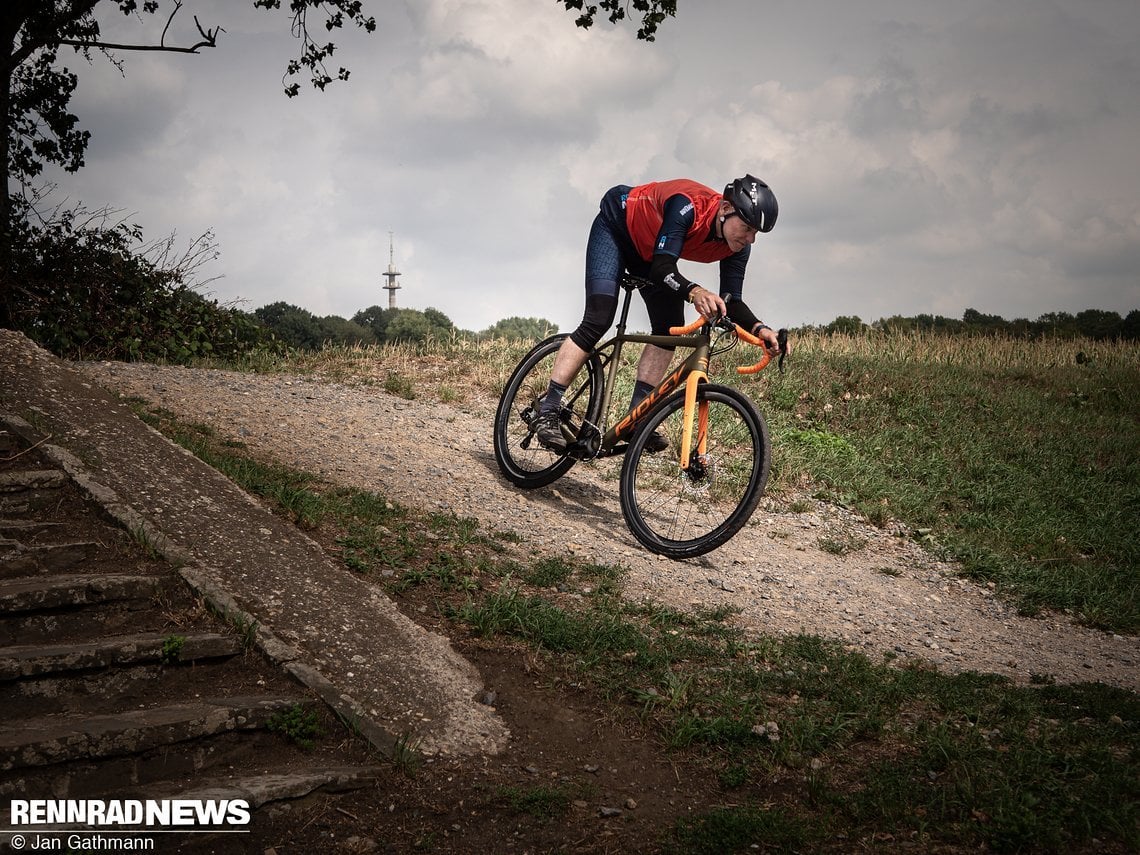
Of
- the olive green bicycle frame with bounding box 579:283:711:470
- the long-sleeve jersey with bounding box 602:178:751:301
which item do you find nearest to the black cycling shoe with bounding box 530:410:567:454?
the olive green bicycle frame with bounding box 579:283:711:470

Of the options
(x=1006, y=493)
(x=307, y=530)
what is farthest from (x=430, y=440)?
(x=1006, y=493)

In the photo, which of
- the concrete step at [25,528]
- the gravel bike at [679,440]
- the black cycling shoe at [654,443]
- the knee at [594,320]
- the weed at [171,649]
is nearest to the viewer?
the weed at [171,649]

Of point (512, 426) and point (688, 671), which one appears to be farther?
point (512, 426)

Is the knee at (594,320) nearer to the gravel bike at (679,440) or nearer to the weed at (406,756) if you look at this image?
the gravel bike at (679,440)

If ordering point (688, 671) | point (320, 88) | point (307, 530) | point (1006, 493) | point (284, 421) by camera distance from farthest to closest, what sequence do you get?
point (320, 88) < point (1006, 493) < point (284, 421) < point (307, 530) < point (688, 671)

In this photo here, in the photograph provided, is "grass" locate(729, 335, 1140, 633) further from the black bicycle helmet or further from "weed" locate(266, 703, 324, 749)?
"weed" locate(266, 703, 324, 749)

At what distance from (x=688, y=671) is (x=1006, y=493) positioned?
21.2 feet

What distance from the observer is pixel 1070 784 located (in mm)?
3240

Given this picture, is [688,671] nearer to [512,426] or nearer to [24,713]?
[24,713]

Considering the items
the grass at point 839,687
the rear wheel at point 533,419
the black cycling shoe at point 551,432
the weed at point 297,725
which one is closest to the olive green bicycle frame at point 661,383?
the rear wheel at point 533,419

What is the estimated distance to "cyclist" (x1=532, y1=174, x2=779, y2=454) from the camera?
231 inches

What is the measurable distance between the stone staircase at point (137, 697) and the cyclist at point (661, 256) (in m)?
3.28

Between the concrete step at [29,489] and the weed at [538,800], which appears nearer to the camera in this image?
the weed at [538,800]

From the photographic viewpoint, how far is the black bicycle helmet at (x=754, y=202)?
5801 mm
